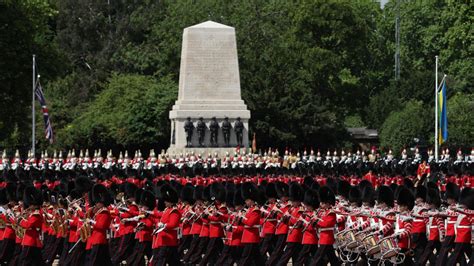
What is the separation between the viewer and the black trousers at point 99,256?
63.2 feet

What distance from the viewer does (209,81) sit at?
5500cm

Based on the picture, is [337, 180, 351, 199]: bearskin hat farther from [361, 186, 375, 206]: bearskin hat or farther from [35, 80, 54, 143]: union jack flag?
[35, 80, 54, 143]: union jack flag

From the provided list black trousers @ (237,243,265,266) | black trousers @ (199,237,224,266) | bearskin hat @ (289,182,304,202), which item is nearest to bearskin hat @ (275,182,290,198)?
bearskin hat @ (289,182,304,202)

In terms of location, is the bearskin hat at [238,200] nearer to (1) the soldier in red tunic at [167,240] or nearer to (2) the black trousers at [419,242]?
(1) the soldier in red tunic at [167,240]

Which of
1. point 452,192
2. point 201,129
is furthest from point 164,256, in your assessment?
point 201,129

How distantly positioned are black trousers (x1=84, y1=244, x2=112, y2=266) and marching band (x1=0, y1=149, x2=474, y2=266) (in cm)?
2

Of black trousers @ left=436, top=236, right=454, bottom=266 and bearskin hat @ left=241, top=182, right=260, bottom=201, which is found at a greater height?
bearskin hat @ left=241, top=182, right=260, bottom=201

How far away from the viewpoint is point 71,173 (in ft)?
124

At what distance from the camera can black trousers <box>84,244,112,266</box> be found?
19250 mm

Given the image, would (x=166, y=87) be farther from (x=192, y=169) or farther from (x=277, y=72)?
(x=192, y=169)

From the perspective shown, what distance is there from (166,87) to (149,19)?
46.3 feet

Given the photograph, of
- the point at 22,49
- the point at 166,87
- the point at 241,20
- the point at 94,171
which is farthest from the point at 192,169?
the point at 241,20

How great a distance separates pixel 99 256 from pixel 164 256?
1.07m

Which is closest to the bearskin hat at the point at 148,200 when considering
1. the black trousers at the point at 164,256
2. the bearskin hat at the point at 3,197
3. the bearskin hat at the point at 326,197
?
the black trousers at the point at 164,256
